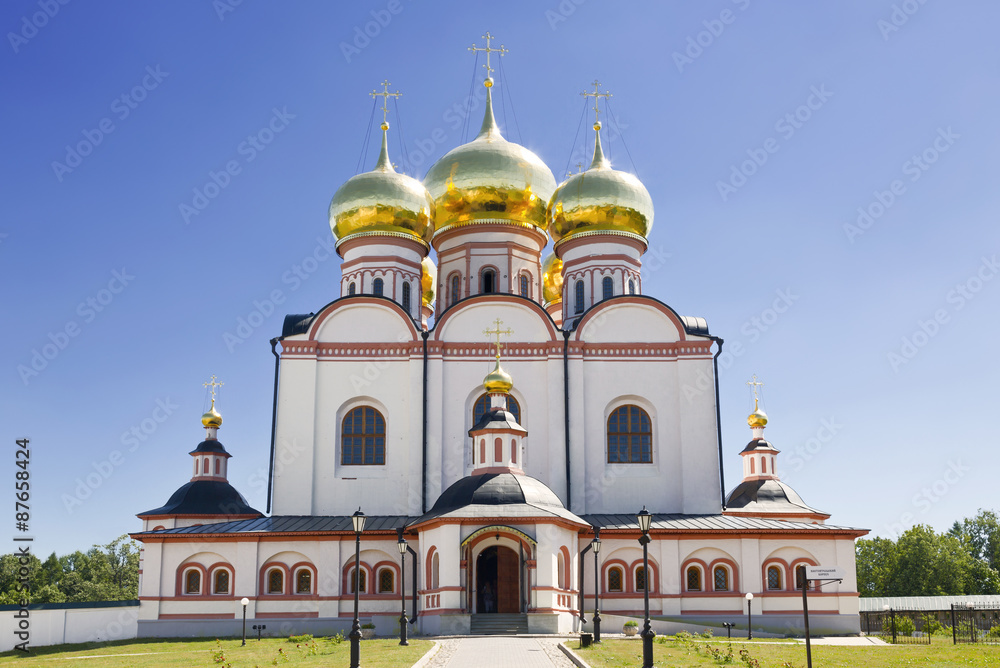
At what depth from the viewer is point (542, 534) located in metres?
21.4

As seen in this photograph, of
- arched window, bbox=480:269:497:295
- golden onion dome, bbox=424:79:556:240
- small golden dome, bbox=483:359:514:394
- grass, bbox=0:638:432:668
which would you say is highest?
golden onion dome, bbox=424:79:556:240

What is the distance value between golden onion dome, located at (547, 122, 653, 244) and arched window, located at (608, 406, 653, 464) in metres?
5.77

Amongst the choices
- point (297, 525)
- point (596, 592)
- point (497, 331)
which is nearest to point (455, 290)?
point (497, 331)

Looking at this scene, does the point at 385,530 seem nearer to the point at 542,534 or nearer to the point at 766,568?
the point at 542,534

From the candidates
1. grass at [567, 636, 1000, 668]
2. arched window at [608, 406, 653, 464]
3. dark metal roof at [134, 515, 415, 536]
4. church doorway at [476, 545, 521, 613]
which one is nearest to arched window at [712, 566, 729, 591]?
arched window at [608, 406, 653, 464]

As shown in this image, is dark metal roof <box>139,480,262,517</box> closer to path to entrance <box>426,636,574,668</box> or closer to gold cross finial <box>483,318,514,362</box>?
gold cross finial <box>483,318,514,362</box>

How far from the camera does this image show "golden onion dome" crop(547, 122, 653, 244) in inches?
1155

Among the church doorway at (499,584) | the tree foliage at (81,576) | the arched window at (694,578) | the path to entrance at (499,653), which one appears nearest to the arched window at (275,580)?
the church doorway at (499,584)

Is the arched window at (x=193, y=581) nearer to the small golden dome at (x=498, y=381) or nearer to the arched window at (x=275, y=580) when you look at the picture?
the arched window at (x=275, y=580)

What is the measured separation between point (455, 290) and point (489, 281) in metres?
1.06

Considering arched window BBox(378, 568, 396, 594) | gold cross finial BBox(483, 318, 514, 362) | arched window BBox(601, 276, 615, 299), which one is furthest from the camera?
arched window BBox(601, 276, 615, 299)

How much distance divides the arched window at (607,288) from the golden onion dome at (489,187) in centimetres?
288

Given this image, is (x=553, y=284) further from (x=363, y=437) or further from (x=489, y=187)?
(x=363, y=437)

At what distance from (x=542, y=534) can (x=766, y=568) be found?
647cm
